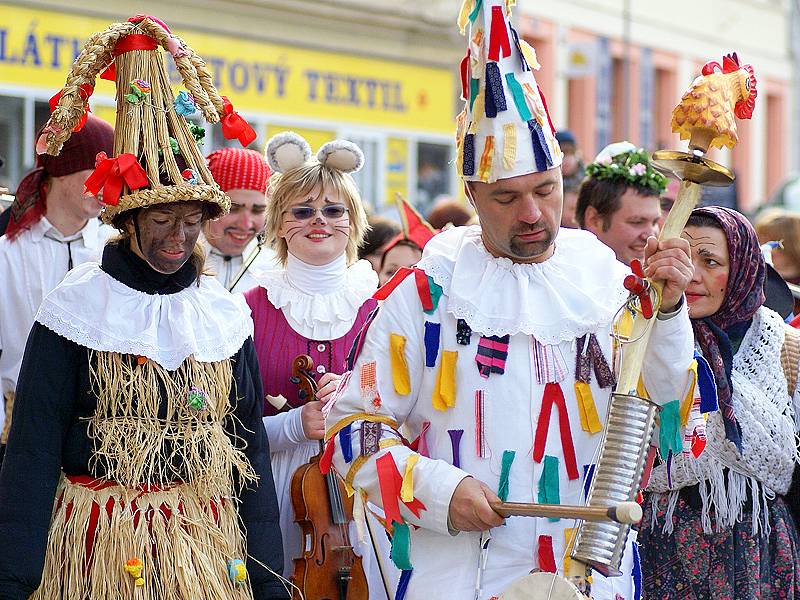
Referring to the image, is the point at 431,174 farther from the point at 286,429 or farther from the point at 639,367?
the point at 639,367

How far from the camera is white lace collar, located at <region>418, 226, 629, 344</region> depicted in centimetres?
313

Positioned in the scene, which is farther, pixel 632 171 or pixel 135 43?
pixel 632 171

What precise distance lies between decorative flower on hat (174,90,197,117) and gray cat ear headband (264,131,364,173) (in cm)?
113

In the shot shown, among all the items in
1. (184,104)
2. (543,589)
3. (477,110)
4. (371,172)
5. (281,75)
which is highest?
(281,75)

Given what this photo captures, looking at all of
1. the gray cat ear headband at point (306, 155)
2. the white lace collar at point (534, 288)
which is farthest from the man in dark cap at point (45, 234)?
the white lace collar at point (534, 288)

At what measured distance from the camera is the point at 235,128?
3715 mm

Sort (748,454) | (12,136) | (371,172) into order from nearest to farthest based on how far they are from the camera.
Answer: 1. (748,454)
2. (12,136)
3. (371,172)

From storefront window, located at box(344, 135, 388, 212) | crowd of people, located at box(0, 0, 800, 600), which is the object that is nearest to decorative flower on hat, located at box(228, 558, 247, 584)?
crowd of people, located at box(0, 0, 800, 600)

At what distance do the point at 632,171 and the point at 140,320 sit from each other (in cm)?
257

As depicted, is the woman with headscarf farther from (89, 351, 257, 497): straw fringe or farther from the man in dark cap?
the man in dark cap

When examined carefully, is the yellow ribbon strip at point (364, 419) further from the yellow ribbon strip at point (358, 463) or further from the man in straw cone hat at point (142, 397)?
the man in straw cone hat at point (142, 397)

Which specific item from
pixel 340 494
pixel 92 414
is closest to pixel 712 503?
pixel 340 494

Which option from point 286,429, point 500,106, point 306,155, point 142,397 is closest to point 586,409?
point 500,106

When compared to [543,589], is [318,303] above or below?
above
